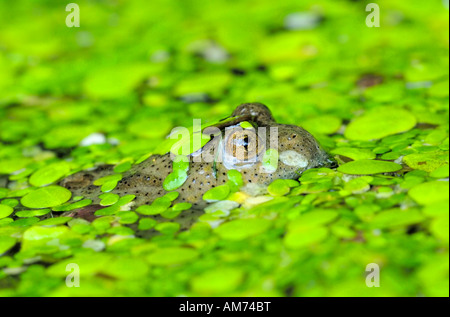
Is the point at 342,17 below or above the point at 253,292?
above

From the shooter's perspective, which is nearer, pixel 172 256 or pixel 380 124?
pixel 172 256

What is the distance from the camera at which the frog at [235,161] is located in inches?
100.0

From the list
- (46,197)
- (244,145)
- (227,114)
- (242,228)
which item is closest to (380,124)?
(227,114)

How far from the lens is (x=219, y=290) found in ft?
6.18

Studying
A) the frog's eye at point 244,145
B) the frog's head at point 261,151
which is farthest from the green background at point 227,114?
the frog's eye at point 244,145

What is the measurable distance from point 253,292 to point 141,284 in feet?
1.44

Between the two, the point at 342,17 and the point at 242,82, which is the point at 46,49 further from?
the point at 342,17

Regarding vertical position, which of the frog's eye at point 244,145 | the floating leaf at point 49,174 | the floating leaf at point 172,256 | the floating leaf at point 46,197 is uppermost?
the frog's eye at point 244,145

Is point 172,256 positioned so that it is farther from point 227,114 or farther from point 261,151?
point 227,114

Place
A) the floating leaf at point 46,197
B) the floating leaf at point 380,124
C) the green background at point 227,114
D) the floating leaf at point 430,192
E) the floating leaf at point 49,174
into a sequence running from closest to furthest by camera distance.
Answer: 1. the green background at point 227,114
2. the floating leaf at point 430,192
3. the floating leaf at point 46,197
4. the floating leaf at point 49,174
5. the floating leaf at point 380,124

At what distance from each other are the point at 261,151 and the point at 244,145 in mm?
101

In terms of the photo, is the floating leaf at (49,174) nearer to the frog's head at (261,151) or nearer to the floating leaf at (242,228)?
the frog's head at (261,151)

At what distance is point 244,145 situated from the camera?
99.7 inches

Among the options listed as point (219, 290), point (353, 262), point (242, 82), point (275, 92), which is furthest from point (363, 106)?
point (219, 290)
